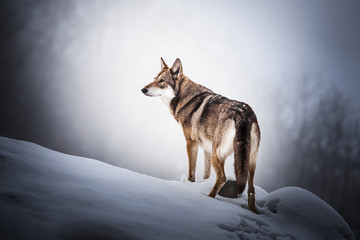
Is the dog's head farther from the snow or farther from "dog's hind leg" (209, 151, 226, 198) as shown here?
the snow

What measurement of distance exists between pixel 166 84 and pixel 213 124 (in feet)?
6.33

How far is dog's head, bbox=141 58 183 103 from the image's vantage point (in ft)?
18.1

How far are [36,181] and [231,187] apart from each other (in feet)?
12.0

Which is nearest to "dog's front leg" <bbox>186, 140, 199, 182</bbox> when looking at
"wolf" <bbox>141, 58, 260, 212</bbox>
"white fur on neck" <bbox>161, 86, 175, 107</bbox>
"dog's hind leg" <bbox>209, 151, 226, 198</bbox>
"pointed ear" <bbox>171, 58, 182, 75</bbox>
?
"wolf" <bbox>141, 58, 260, 212</bbox>

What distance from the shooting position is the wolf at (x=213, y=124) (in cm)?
344

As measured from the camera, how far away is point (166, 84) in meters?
5.56

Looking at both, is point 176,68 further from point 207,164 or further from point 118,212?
point 118,212

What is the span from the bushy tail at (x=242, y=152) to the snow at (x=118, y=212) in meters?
0.48

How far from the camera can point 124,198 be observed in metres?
2.30

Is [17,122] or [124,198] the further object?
[17,122]

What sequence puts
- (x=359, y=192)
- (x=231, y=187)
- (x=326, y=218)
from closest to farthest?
1. (x=326, y=218)
2. (x=231, y=187)
3. (x=359, y=192)

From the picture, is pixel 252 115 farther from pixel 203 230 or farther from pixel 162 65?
pixel 162 65

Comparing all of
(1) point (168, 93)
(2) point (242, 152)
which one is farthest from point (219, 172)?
(1) point (168, 93)

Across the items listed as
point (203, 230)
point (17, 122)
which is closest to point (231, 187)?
point (203, 230)
